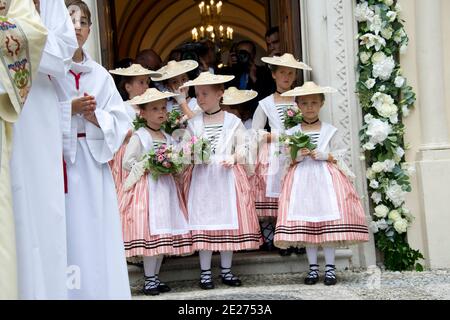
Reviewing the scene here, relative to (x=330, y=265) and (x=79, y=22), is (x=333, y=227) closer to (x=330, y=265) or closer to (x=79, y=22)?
(x=330, y=265)

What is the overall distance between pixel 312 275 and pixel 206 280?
87cm

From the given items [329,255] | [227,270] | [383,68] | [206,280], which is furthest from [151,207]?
[383,68]

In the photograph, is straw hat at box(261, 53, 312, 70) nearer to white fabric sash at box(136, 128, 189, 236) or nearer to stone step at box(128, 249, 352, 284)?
white fabric sash at box(136, 128, 189, 236)

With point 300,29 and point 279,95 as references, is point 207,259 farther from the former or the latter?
point 300,29

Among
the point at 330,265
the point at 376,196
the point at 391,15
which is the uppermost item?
the point at 391,15

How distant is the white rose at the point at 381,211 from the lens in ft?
24.7

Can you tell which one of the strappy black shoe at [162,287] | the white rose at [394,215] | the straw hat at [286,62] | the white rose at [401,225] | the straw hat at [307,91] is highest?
the straw hat at [286,62]

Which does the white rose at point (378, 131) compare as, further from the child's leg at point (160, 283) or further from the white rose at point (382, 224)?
the child's leg at point (160, 283)

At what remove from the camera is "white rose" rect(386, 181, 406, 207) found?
7.52 meters

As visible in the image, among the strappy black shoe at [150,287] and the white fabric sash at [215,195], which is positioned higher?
the white fabric sash at [215,195]

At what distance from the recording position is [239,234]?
264 inches

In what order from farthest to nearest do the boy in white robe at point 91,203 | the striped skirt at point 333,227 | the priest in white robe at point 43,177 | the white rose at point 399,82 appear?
the white rose at point 399,82, the striped skirt at point 333,227, the boy in white robe at point 91,203, the priest in white robe at point 43,177

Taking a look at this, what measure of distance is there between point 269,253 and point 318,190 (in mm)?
1077

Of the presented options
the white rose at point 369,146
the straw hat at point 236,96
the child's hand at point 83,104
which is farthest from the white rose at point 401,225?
the child's hand at point 83,104
